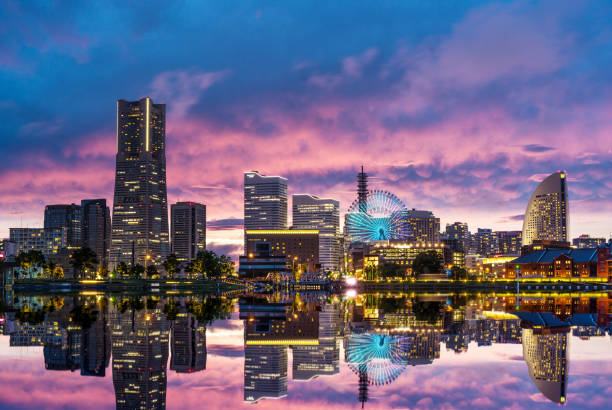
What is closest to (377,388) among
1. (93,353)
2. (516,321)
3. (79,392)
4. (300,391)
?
(300,391)

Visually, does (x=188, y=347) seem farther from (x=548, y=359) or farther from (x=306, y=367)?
(x=548, y=359)

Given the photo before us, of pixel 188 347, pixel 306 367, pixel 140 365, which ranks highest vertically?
pixel 140 365

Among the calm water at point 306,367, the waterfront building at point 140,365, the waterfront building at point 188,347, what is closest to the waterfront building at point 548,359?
the calm water at point 306,367

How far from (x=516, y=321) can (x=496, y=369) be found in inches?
1095

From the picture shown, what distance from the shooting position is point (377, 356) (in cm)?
3064

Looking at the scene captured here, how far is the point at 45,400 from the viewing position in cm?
2155

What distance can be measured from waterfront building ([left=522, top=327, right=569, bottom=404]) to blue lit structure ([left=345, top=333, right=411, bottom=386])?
19.0 feet

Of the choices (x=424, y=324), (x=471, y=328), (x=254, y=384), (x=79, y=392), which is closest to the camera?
(x=79, y=392)

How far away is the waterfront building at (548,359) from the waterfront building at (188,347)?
1453 cm

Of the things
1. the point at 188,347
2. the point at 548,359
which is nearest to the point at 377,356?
the point at 548,359

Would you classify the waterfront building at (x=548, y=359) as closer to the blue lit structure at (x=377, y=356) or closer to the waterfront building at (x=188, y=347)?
the blue lit structure at (x=377, y=356)

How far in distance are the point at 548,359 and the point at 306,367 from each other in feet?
39.0

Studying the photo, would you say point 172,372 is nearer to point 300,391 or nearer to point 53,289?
point 300,391

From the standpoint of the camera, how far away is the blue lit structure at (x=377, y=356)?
25.7 m
